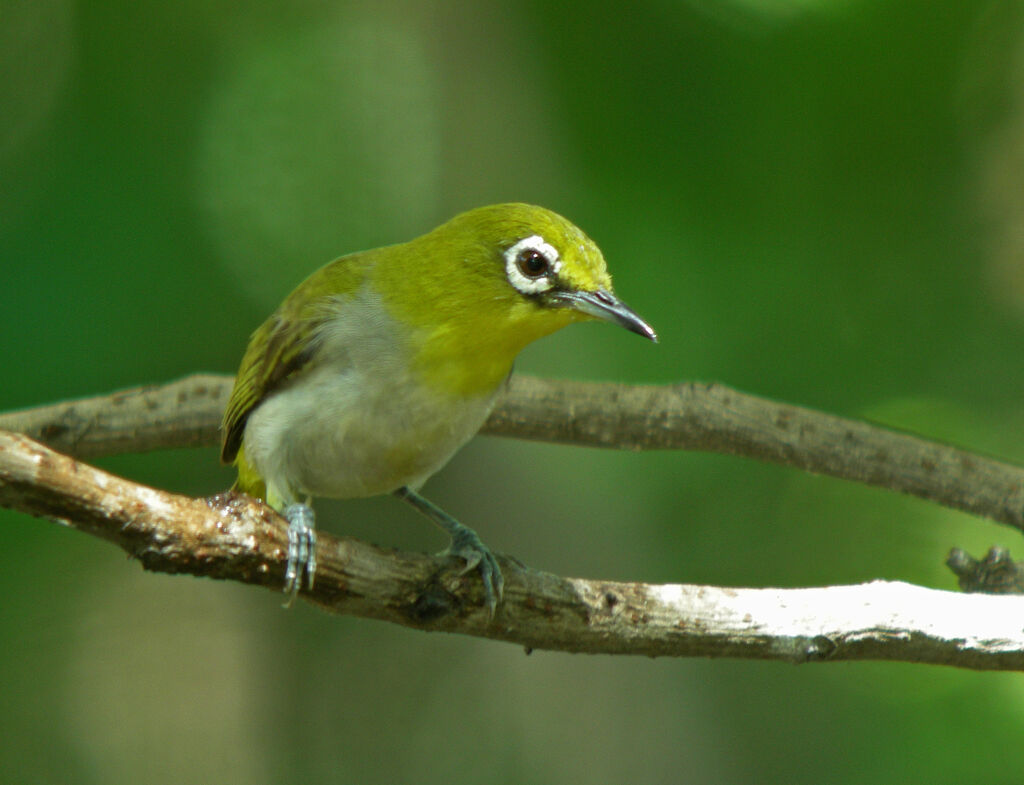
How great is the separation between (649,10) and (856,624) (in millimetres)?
4129

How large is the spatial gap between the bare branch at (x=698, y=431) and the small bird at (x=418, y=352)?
776 mm

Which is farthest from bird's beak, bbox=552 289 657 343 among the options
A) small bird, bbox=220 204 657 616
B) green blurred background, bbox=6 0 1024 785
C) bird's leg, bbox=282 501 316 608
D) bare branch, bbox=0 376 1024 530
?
green blurred background, bbox=6 0 1024 785

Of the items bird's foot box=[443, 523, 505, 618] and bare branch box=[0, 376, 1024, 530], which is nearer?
bird's foot box=[443, 523, 505, 618]

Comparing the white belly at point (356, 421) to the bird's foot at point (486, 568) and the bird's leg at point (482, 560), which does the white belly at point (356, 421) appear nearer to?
the bird's leg at point (482, 560)

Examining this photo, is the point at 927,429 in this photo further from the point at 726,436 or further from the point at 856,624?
the point at 856,624

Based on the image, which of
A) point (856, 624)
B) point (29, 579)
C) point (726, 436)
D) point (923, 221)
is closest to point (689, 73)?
point (923, 221)

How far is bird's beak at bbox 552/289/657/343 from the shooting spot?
3.32 m

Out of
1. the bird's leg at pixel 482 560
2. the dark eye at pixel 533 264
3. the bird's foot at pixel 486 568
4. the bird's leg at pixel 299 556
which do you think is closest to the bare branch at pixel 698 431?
the bird's leg at pixel 482 560

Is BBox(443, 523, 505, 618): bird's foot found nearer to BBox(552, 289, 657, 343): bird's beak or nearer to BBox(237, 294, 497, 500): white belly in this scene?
BBox(237, 294, 497, 500): white belly

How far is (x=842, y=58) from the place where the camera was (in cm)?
563

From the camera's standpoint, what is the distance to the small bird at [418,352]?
3434 mm

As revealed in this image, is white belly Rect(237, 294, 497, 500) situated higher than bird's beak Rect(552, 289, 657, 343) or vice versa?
bird's beak Rect(552, 289, 657, 343)

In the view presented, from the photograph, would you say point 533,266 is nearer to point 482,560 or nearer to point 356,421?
point 356,421

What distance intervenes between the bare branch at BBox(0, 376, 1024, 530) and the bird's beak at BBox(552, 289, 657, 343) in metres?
1.00
